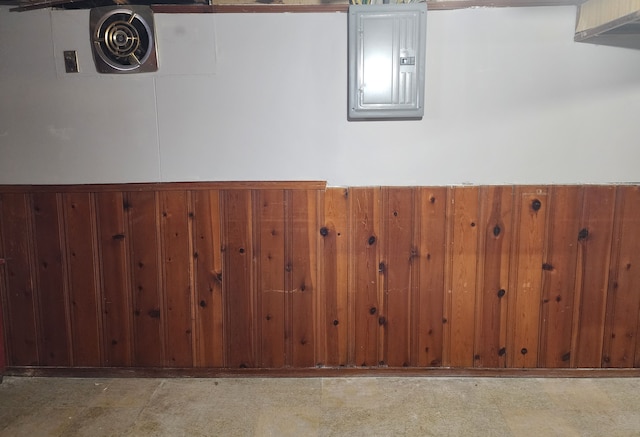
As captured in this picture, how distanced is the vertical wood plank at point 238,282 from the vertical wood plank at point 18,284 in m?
0.95

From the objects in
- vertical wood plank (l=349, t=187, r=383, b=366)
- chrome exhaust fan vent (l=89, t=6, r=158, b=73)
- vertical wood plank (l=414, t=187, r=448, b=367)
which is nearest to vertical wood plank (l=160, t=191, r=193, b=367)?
chrome exhaust fan vent (l=89, t=6, r=158, b=73)

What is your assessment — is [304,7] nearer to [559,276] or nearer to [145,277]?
[145,277]

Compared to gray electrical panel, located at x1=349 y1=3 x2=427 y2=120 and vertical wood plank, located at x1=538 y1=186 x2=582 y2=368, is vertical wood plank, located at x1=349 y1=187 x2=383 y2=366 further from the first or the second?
vertical wood plank, located at x1=538 y1=186 x2=582 y2=368

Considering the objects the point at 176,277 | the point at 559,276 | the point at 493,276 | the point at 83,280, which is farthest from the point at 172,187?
the point at 559,276

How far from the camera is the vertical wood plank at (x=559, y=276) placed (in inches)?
89.8

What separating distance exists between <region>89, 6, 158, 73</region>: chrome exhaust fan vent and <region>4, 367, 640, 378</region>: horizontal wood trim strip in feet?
4.74

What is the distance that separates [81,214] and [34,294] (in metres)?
0.47

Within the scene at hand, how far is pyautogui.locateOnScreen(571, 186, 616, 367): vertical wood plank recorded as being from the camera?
2279mm

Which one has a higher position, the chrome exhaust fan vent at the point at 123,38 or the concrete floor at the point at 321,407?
the chrome exhaust fan vent at the point at 123,38

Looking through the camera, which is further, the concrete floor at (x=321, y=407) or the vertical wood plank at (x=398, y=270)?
the vertical wood plank at (x=398, y=270)

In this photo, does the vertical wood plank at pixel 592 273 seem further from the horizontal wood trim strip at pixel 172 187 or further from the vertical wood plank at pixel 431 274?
the horizontal wood trim strip at pixel 172 187

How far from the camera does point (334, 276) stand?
2.37 metres

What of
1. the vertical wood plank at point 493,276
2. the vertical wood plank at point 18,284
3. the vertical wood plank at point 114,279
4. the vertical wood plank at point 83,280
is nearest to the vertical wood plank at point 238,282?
the vertical wood plank at point 114,279

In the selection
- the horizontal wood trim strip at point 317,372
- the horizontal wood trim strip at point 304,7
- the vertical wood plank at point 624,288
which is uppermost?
the horizontal wood trim strip at point 304,7
